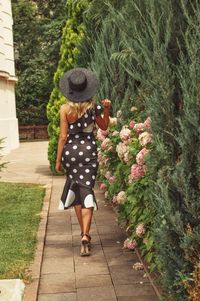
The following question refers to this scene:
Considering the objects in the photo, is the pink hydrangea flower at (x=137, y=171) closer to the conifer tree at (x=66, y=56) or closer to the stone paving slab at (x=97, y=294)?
the stone paving slab at (x=97, y=294)

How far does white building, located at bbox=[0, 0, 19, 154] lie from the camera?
63.6 ft

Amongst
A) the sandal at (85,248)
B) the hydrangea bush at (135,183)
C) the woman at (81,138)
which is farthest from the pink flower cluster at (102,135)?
the sandal at (85,248)

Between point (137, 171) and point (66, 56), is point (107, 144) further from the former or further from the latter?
point (66, 56)

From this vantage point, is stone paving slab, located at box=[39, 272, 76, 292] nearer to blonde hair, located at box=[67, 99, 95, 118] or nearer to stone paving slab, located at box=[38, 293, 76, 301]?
stone paving slab, located at box=[38, 293, 76, 301]

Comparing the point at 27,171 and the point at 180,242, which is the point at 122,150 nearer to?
the point at 180,242

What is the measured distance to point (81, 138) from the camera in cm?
566

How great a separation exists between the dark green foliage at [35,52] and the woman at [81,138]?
69.8ft

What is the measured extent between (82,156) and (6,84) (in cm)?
1578

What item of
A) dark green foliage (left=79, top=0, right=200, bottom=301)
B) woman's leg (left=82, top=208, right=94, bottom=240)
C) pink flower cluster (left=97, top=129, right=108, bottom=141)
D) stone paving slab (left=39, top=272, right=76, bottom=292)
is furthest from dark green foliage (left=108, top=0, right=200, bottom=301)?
pink flower cluster (left=97, top=129, right=108, bottom=141)

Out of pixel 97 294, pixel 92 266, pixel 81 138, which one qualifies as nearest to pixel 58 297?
pixel 97 294

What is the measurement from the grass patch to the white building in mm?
9174

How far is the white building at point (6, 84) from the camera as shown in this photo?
1938cm

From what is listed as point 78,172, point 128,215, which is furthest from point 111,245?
point 78,172

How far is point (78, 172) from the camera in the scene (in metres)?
5.66
